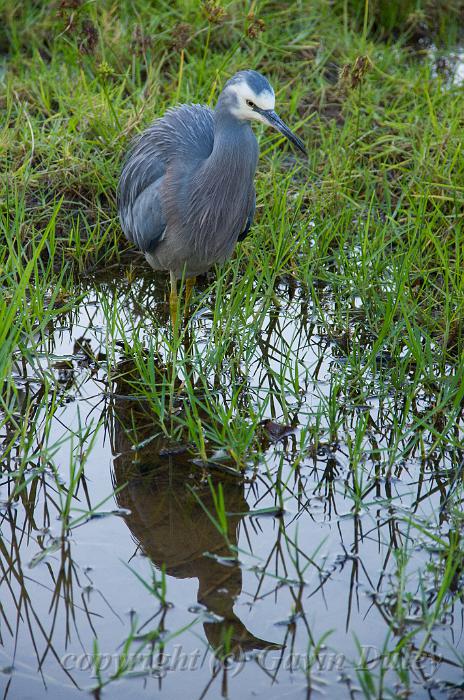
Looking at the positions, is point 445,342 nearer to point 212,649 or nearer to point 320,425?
point 320,425


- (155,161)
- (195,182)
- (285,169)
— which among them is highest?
(285,169)

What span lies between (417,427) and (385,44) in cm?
410

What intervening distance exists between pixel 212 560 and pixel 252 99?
1.93 m

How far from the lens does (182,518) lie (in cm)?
317

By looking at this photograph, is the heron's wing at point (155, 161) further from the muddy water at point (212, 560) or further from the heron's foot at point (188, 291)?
the muddy water at point (212, 560)

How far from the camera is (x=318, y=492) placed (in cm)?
330

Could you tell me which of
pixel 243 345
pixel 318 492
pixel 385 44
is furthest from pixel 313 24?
pixel 318 492

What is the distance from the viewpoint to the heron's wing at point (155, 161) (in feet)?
14.3

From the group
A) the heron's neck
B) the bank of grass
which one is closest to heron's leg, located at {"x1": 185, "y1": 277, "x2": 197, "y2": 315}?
the bank of grass

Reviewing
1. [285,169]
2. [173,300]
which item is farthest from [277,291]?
[285,169]

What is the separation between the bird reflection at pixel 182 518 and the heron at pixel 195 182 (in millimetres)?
968

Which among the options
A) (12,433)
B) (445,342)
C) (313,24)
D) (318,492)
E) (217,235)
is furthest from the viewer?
(313,24)

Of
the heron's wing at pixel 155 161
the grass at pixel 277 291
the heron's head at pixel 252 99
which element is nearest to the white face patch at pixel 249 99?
Result: the heron's head at pixel 252 99

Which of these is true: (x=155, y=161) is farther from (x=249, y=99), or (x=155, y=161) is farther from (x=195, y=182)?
(x=249, y=99)
